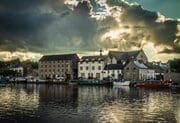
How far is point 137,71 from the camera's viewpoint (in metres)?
120

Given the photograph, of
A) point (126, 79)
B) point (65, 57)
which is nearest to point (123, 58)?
A: point (126, 79)

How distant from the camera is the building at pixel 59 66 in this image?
148 metres

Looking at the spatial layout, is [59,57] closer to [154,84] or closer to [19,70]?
[19,70]

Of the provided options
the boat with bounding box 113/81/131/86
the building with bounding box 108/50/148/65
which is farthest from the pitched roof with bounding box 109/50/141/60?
the boat with bounding box 113/81/131/86

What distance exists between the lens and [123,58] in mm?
137500

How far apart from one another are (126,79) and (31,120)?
301ft

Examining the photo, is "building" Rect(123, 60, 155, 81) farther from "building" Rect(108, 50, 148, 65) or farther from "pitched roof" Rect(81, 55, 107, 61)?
"pitched roof" Rect(81, 55, 107, 61)

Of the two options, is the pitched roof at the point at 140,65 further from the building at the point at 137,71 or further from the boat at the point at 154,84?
the boat at the point at 154,84

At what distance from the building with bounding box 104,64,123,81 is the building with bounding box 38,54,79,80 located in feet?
58.6

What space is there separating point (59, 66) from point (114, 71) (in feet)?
98.4

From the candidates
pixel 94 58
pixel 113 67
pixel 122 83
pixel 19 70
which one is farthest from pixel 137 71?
pixel 19 70

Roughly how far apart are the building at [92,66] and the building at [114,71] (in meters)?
2.05

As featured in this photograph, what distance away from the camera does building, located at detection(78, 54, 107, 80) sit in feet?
448

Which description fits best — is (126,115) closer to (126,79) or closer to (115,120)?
(115,120)
